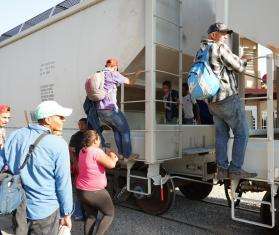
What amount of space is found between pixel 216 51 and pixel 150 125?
1.41 metres

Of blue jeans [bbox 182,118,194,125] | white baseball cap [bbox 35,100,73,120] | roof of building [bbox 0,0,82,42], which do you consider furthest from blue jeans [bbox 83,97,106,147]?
white baseball cap [bbox 35,100,73,120]

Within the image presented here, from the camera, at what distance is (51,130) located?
3074 mm

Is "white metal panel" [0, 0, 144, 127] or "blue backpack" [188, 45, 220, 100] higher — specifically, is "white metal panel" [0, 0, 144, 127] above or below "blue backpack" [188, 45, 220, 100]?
above

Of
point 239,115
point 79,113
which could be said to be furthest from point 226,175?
point 79,113

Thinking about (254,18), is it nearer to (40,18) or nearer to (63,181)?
(63,181)

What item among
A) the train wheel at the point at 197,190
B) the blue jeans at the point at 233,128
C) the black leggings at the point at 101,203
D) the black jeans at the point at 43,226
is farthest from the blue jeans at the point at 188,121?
the black jeans at the point at 43,226

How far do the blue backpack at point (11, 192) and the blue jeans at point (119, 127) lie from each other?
7.93 ft

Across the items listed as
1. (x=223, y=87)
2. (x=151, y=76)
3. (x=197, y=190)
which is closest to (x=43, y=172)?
(x=223, y=87)

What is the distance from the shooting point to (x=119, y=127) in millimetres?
5293

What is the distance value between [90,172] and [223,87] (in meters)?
1.76

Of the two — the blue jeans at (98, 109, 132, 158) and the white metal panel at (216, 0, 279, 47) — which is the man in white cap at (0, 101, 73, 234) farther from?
the white metal panel at (216, 0, 279, 47)

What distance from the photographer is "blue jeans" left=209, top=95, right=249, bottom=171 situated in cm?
436

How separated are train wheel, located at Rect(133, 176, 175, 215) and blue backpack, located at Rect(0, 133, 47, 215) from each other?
121 inches

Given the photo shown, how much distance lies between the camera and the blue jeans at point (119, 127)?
5.27 meters
